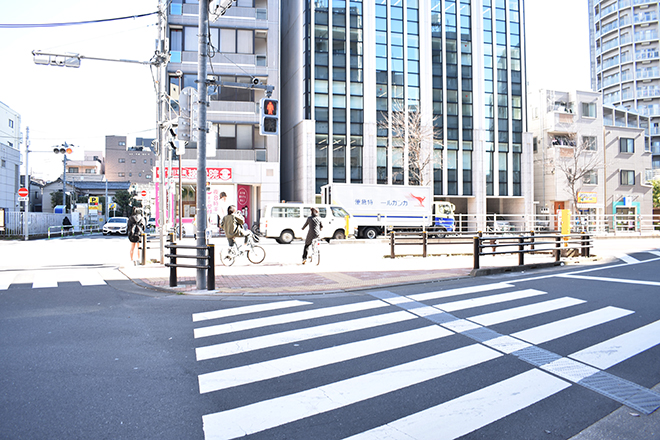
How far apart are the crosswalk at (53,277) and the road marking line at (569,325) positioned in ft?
28.8

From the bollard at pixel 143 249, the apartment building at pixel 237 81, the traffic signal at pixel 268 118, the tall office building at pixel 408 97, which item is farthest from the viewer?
the tall office building at pixel 408 97

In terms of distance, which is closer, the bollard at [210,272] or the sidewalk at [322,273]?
the bollard at [210,272]

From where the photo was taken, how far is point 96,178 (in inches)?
3511

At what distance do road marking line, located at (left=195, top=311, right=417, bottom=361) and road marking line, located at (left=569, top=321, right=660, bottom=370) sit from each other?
2345 mm

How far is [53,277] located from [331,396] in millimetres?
9857

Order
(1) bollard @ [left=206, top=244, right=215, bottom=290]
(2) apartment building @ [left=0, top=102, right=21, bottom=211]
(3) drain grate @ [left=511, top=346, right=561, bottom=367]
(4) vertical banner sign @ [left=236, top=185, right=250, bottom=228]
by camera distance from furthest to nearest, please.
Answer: (2) apartment building @ [left=0, top=102, right=21, bottom=211] < (4) vertical banner sign @ [left=236, top=185, right=250, bottom=228] < (1) bollard @ [left=206, top=244, right=215, bottom=290] < (3) drain grate @ [left=511, top=346, right=561, bottom=367]

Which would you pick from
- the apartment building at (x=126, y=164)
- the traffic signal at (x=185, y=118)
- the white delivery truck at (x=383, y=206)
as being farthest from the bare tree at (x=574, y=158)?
the apartment building at (x=126, y=164)

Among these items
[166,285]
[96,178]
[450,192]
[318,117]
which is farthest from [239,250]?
[96,178]

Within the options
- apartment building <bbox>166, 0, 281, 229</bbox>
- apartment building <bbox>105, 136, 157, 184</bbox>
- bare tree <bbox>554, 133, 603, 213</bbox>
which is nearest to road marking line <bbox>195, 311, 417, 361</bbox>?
apartment building <bbox>166, 0, 281, 229</bbox>

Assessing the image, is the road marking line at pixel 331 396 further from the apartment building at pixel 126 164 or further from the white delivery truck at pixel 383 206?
the apartment building at pixel 126 164

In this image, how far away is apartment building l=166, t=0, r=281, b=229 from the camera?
32125 mm

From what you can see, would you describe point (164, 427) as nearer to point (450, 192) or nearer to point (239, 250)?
point (239, 250)

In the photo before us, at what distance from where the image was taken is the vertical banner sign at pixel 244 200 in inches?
1334

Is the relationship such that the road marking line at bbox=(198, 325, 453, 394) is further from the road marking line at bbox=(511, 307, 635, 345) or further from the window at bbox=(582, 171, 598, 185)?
the window at bbox=(582, 171, 598, 185)
